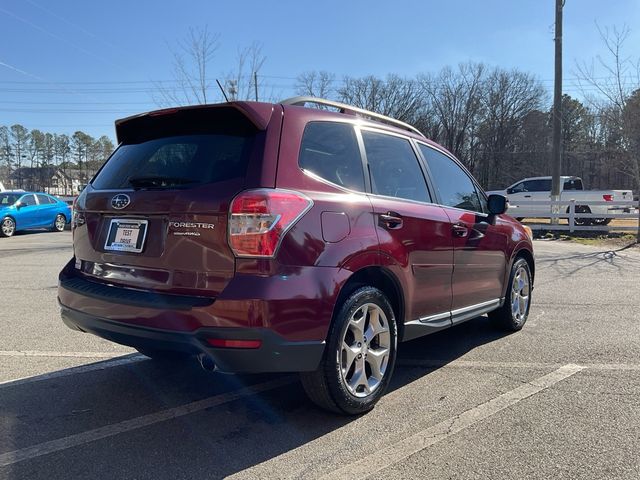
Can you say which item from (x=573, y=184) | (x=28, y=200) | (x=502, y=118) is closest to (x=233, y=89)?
(x=28, y=200)

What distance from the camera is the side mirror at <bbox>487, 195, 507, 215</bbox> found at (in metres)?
4.88

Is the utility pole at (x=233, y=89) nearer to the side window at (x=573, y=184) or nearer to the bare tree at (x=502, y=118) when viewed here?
the side window at (x=573, y=184)

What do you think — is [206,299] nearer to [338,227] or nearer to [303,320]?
[303,320]

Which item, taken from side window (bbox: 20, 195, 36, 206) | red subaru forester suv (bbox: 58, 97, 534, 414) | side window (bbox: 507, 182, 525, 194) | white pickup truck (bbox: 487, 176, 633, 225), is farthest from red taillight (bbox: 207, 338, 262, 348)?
side window (bbox: 507, 182, 525, 194)

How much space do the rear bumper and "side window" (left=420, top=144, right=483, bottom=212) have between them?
6.71 ft

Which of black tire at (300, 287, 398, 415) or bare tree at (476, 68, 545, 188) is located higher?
bare tree at (476, 68, 545, 188)

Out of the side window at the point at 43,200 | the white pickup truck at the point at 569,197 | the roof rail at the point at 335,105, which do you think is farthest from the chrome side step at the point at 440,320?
the side window at the point at 43,200

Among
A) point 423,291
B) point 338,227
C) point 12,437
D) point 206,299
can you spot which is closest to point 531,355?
point 423,291

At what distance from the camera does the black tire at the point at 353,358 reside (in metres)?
3.06

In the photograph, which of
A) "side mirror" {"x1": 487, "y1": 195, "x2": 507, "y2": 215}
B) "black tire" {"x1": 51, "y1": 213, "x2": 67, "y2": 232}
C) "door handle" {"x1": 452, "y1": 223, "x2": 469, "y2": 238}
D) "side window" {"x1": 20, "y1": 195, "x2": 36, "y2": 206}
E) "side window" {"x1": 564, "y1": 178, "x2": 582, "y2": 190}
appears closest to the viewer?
"door handle" {"x1": 452, "y1": 223, "x2": 469, "y2": 238}

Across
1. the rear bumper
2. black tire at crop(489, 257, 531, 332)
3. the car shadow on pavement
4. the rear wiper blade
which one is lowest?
the car shadow on pavement

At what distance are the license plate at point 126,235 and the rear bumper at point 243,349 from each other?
478 millimetres

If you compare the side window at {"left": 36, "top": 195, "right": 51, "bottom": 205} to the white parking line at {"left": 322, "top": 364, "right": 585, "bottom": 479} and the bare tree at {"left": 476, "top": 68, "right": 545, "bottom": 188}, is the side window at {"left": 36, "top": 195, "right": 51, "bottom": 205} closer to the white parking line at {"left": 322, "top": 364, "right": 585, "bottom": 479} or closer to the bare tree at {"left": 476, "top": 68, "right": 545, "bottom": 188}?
the white parking line at {"left": 322, "top": 364, "right": 585, "bottom": 479}

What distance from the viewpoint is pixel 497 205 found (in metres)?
4.90
